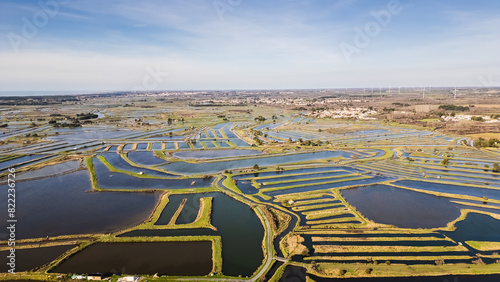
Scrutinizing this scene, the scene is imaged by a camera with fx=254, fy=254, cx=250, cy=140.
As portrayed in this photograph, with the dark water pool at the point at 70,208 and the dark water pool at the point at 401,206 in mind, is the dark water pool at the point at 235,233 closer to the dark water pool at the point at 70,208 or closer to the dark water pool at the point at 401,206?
the dark water pool at the point at 70,208

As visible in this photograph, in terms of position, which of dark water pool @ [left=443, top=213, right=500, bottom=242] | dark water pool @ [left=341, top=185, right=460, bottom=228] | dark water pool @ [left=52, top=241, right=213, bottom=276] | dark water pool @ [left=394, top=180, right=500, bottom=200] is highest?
dark water pool @ [left=394, top=180, right=500, bottom=200]

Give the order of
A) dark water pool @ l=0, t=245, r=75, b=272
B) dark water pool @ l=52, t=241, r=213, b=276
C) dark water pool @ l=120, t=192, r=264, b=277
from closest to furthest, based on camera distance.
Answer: dark water pool @ l=52, t=241, r=213, b=276
dark water pool @ l=0, t=245, r=75, b=272
dark water pool @ l=120, t=192, r=264, b=277

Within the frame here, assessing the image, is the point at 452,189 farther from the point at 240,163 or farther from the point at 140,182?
the point at 140,182

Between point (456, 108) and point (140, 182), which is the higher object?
point (456, 108)

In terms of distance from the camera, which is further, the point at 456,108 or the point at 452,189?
the point at 456,108

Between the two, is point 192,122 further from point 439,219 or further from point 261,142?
point 439,219

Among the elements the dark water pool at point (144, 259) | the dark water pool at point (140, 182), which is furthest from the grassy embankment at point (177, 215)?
the dark water pool at point (140, 182)

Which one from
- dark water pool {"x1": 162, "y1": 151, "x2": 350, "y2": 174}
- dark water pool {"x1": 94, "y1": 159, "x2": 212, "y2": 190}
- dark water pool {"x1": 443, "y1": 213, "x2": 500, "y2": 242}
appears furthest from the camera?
dark water pool {"x1": 162, "y1": 151, "x2": 350, "y2": 174}

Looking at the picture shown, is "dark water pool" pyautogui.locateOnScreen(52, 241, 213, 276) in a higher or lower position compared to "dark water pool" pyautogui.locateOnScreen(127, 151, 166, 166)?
lower

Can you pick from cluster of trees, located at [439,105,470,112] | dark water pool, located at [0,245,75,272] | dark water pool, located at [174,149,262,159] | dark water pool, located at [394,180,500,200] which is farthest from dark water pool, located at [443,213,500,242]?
cluster of trees, located at [439,105,470,112]

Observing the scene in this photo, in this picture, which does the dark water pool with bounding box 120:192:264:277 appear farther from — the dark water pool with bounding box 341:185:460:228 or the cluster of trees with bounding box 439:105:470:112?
the cluster of trees with bounding box 439:105:470:112

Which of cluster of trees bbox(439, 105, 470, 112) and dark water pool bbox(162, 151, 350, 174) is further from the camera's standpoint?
cluster of trees bbox(439, 105, 470, 112)

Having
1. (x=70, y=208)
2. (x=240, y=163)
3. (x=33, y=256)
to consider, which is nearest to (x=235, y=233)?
(x=33, y=256)
